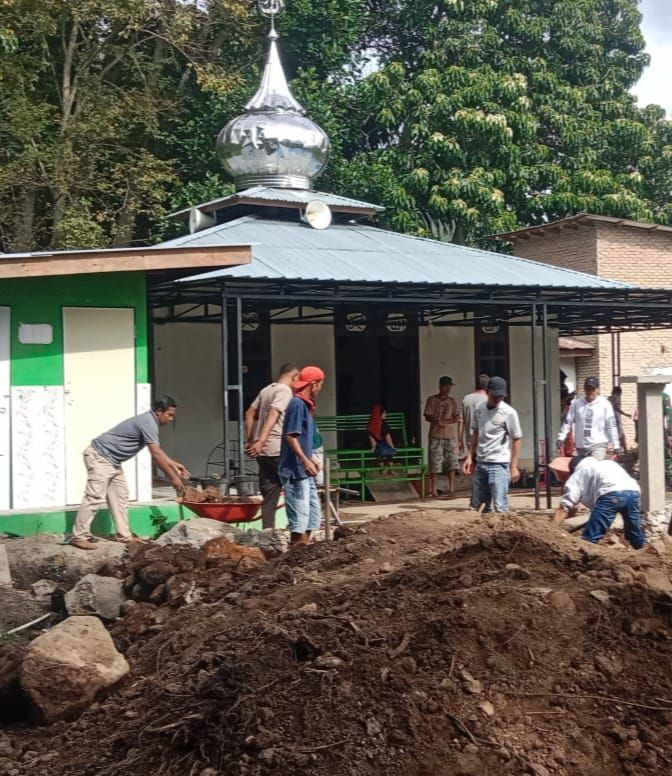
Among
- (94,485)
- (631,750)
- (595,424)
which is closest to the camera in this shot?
(631,750)

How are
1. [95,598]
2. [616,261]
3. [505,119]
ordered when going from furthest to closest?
1. [505,119]
2. [616,261]
3. [95,598]

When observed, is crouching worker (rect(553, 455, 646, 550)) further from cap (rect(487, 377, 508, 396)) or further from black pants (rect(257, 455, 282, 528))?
black pants (rect(257, 455, 282, 528))

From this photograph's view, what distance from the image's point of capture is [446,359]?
17.9 metres

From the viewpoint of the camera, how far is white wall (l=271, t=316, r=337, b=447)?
659 inches

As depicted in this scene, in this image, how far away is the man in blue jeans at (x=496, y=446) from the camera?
10633mm

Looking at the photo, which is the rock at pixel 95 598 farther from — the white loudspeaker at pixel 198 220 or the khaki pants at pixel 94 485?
the white loudspeaker at pixel 198 220

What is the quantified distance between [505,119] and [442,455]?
1276 cm

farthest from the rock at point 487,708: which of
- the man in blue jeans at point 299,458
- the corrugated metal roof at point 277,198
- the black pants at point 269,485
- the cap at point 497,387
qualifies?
the corrugated metal roof at point 277,198

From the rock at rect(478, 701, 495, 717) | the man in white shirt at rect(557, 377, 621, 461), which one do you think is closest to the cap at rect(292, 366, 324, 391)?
the man in white shirt at rect(557, 377, 621, 461)

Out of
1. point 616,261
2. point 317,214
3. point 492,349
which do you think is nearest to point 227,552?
point 317,214

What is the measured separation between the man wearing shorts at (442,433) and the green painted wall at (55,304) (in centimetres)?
515

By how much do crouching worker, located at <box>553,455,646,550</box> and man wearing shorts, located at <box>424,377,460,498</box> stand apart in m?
7.21

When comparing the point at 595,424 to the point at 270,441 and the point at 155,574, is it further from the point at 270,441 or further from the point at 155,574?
the point at 155,574

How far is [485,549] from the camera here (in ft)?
22.1
